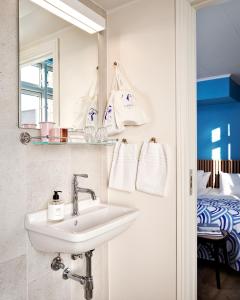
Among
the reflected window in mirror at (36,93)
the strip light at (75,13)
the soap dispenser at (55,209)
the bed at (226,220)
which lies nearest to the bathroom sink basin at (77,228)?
the soap dispenser at (55,209)

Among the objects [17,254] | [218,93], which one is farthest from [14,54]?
[218,93]

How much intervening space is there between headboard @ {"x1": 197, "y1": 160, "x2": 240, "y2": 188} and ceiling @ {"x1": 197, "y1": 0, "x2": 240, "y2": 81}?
151 centimetres

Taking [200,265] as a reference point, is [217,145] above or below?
above

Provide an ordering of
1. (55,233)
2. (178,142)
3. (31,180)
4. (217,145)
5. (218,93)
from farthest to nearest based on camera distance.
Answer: (217,145) → (218,93) → (178,142) → (31,180) → (55,233)

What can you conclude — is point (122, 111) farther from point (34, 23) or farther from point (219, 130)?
point (219, 130)

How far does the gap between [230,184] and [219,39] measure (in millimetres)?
2248

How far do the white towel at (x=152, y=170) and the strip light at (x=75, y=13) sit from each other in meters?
0.79

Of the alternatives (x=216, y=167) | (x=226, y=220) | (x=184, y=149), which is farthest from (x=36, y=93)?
(x=216, y=167)

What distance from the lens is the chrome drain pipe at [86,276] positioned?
1.39 meters

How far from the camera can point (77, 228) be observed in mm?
1450

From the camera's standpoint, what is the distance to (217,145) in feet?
15.7

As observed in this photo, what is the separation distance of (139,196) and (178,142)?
0.44m

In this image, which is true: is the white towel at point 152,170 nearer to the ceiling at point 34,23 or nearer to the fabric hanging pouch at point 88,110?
the fabric hanging pouch at point 88,110

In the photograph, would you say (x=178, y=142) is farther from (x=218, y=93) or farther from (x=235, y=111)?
(x=235, y=111)
